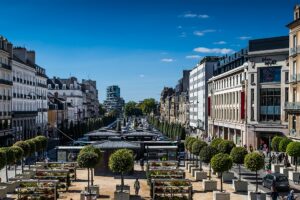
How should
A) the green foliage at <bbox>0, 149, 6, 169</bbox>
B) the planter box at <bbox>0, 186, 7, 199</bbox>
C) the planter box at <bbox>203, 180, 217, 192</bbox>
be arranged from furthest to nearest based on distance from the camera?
1. the planter box at <bbox>203, 180, 217, 192</bbox>
2. the green foliage at <bbox>0, 149, 6, 169</bbox>
3. the planter box at <bbox>0, 186, 7, 199</bbox>

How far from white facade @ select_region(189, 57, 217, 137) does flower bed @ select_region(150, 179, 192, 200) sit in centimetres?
8936

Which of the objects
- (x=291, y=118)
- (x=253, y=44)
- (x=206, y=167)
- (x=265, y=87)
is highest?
(x=253, y=44)

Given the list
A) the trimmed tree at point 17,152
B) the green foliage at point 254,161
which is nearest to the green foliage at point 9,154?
the trimmed tree at point 17,152

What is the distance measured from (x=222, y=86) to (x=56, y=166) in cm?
6198

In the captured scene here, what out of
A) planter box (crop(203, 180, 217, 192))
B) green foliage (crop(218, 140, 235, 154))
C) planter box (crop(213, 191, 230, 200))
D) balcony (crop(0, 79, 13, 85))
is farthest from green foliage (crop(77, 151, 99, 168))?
balcony (crop(0, 79, 13, 85))

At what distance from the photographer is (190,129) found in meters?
148

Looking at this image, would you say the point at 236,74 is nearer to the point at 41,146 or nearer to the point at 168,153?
the point at 168,153

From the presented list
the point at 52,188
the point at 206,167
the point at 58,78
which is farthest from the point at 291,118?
the point at 58,78

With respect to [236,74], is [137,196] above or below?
below

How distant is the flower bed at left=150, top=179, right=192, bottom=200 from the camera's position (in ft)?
111

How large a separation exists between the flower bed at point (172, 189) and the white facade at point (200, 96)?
8936 centimetres

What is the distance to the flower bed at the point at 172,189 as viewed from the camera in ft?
111

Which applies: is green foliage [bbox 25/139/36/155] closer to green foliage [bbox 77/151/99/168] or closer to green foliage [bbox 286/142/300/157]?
green foliage [bbox 77/151/99/168]

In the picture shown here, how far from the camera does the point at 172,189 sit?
33.8 m
